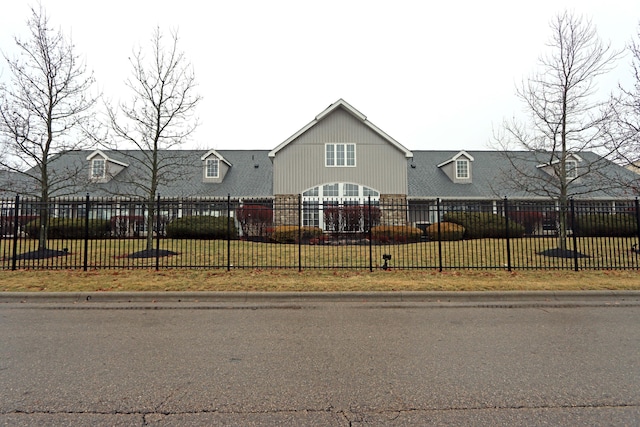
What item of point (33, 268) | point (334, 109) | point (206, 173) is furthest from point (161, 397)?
point (206, 173)

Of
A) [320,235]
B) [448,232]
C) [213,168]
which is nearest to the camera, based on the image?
[320,235]

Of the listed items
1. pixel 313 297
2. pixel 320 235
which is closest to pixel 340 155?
pixel 320 235

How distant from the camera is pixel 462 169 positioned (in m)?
29.5

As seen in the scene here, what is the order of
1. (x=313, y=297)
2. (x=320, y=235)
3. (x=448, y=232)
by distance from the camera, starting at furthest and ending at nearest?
(x=448, y=232)
(x=320, y=235)
(x=313, y=297)

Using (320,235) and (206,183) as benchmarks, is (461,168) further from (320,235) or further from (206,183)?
(206,183)

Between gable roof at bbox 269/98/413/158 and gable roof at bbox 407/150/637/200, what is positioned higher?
gable roof at bbox 269/98/413/158

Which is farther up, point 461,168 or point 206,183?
point 461,168

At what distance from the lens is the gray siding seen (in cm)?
2495

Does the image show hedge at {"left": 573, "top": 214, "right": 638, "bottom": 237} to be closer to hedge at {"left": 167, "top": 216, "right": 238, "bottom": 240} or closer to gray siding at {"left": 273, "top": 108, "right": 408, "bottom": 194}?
gray siding at {"left": 273, "top": 108, "right": 408, "bottom": 194}

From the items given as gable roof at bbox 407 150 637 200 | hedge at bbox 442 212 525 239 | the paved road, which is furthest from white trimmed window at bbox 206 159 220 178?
the paved road

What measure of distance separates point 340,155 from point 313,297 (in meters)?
17.5

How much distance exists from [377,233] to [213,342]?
523 inches

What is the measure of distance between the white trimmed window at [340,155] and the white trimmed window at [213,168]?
8.23 metres

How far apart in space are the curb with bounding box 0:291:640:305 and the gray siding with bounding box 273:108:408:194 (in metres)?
16.8
